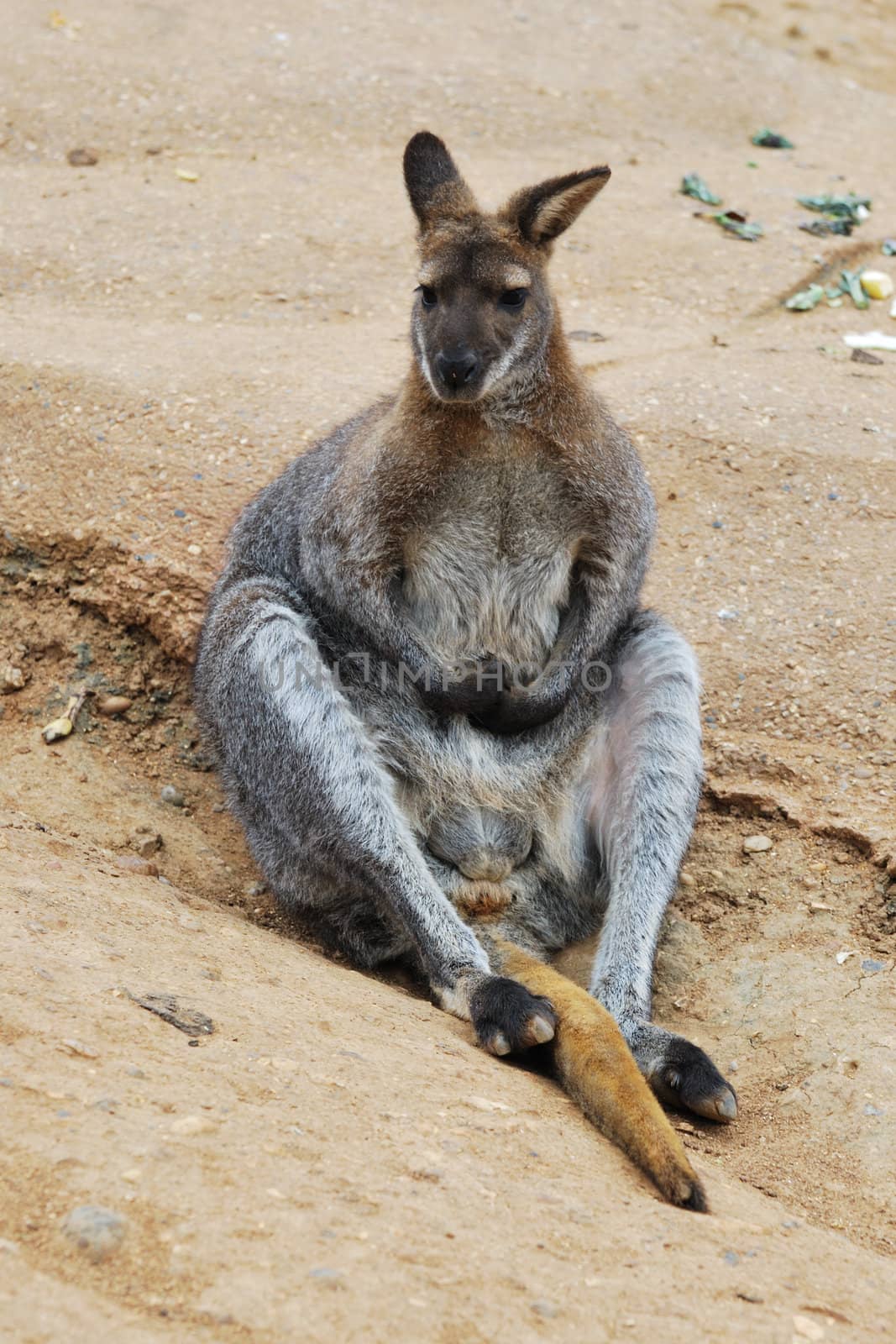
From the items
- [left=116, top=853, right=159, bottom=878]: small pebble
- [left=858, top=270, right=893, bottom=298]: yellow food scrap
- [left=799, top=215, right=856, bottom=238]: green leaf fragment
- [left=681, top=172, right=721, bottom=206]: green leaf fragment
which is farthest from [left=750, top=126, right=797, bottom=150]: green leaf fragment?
[left=116, top=853, right=159, bottom=878]: small pebble

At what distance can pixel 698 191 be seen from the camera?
398 inches

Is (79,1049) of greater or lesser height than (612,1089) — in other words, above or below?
above

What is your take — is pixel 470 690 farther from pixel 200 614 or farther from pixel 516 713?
pixel 200 614

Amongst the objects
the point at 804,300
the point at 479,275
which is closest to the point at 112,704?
the point at 479,275

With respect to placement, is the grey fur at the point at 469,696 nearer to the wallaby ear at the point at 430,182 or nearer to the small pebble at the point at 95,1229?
the wallaby ear at the point at 430,182

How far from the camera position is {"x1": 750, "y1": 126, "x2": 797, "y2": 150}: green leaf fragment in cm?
1130

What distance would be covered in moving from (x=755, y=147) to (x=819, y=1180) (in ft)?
31.1

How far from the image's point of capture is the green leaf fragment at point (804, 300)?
876cm

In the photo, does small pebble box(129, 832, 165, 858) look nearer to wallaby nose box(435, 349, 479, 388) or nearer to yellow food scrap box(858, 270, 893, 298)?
wallaby nose box(435, 349, 479, 388)

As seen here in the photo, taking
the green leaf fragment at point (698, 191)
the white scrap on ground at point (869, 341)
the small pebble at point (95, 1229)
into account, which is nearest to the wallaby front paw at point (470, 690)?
the small pebble at point (95, 1229)

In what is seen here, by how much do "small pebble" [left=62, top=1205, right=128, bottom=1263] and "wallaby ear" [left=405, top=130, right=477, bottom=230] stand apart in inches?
139

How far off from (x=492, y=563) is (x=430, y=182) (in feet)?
4.50

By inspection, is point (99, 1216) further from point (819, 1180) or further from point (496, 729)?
point (496, 729)

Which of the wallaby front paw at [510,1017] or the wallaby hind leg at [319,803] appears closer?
the wallaby front paw at [510,1017]
